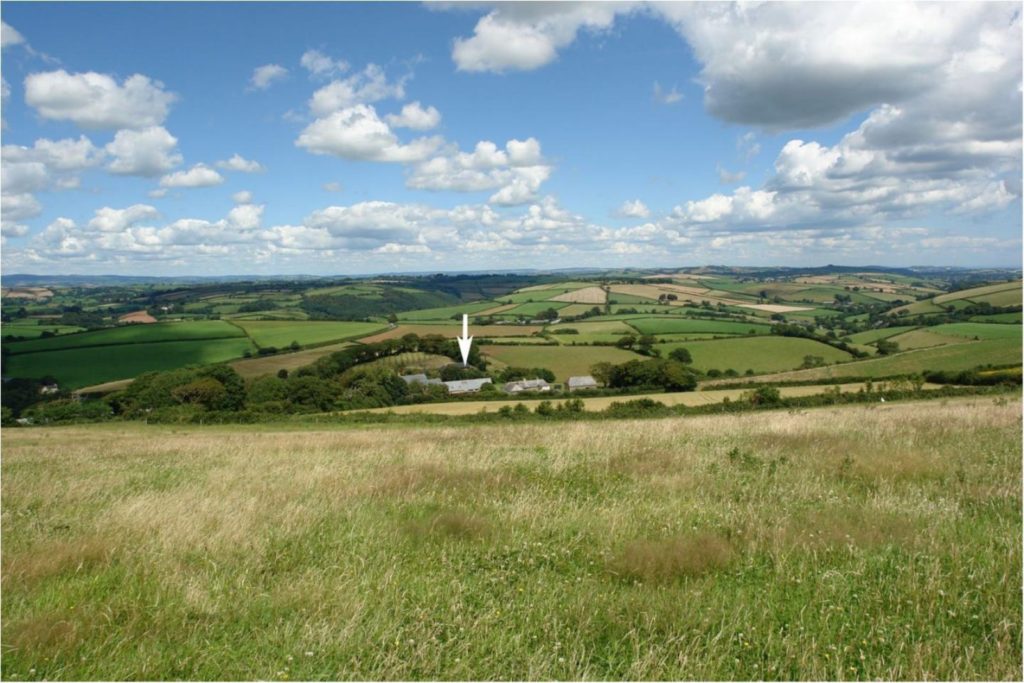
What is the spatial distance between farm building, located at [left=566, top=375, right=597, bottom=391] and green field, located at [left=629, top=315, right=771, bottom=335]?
109ft

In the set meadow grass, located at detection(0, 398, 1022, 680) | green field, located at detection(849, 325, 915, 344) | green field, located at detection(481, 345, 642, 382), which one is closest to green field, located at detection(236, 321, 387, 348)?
green field, located at detection(481, 345, 642, 382)

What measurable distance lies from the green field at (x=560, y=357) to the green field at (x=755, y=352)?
7.16 meters

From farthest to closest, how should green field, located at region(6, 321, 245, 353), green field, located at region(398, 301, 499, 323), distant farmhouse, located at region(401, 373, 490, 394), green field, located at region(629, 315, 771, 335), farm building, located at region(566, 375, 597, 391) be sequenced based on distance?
1. green field, located at region(398, 301, 499, 323)
2. green field, located at region(629, 315, 771, 335)
3. green field, located at region(6, 321, 245, 353)
4. distant farmhouse, located at region(401, 373, 490, 394)
5. farm building, located at region(566, 375, 597, 391)

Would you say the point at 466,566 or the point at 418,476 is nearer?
the point at 466,566

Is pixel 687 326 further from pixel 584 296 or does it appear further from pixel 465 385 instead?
pixel 584 296

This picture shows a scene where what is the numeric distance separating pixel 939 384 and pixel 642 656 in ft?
161

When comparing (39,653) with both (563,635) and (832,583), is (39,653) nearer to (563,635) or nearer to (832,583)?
(563,635)

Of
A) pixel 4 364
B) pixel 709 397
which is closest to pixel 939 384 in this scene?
pixel 709 397

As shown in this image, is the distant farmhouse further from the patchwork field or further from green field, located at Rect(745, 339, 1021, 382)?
green field, located at Rect(745, 339, 1021, 382)

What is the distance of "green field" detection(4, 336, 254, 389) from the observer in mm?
78125

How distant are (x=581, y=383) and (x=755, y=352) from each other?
30.1 metres

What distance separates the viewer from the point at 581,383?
65375mm

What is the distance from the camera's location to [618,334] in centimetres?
Answer: 9744

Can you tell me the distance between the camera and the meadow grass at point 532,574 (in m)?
3.93
